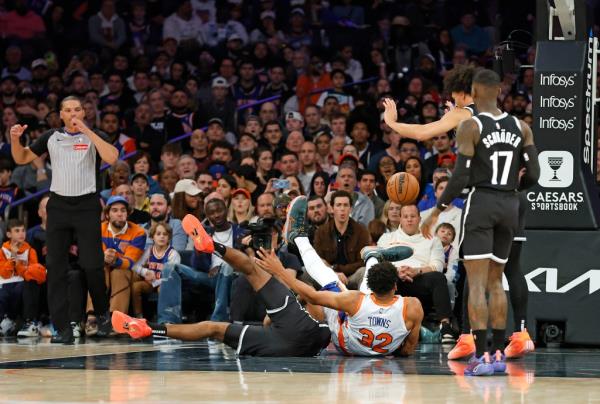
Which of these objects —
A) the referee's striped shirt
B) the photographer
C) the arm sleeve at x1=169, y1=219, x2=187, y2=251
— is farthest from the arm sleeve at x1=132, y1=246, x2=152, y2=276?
the referee's striped shirt

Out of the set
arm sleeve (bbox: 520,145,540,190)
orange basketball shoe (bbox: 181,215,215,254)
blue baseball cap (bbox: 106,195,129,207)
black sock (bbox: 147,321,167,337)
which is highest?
arm sleeve (bbox: 520,145,540,190)

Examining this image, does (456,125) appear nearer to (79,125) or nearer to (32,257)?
(79,125)

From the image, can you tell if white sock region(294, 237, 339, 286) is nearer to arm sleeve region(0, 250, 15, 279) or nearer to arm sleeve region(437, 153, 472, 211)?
arm sleeve region(437, 153, 472, 211)

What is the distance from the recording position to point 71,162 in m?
11.9

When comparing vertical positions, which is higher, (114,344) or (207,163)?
Answer: (207,163)

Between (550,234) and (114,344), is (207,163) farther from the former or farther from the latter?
(550,234)

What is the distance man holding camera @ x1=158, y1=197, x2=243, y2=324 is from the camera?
12.8 m

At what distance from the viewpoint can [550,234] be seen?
36.6 ft

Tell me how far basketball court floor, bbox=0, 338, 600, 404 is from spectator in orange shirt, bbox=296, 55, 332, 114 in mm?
7901

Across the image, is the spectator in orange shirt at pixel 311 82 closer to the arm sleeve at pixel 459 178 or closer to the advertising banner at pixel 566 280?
the advertising banner at pixel 566 280

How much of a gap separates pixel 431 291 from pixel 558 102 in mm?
2360

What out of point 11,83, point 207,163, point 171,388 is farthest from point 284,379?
point 11,83

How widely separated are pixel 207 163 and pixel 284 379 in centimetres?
770

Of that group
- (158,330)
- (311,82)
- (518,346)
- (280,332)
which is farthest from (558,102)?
(311,82)
